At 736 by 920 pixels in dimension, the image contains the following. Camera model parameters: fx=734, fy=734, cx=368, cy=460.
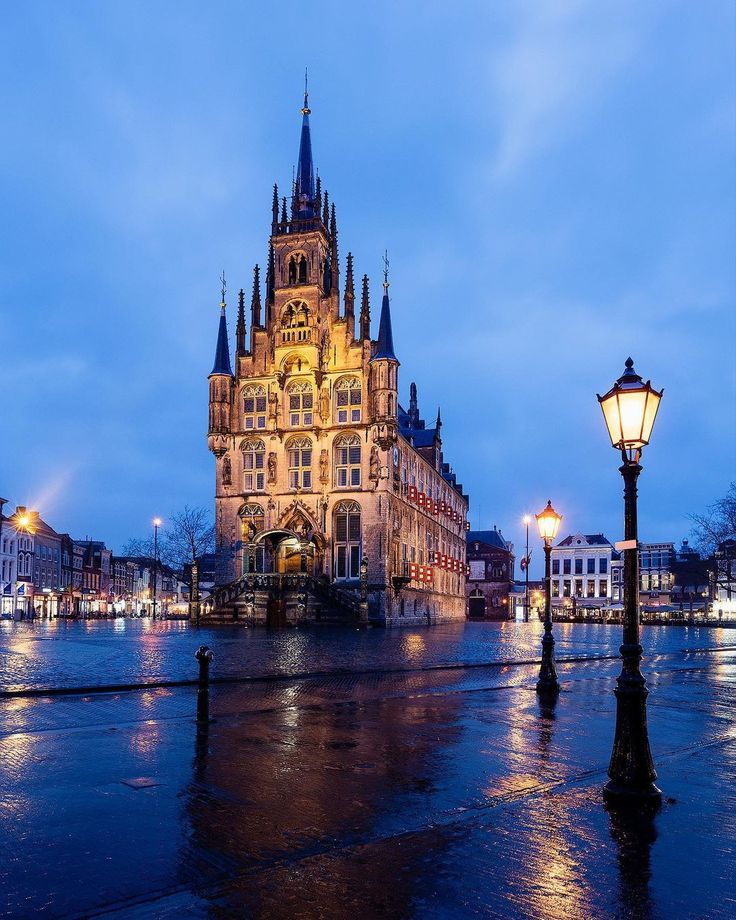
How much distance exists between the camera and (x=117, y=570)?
144750mm

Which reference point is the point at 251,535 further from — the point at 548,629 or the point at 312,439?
the point at 548,629

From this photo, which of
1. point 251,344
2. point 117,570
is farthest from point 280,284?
point 117,570

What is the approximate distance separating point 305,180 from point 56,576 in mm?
67225

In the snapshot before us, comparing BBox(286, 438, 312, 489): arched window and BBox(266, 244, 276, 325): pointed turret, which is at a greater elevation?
BBox(266, 244, 276, 325): pointed turret

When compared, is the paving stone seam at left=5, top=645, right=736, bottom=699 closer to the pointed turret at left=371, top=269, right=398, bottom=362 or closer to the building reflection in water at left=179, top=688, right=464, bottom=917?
the building reflection in water at left=179, top=688, right=464, bottom=917

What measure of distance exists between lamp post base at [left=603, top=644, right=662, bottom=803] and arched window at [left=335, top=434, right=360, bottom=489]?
149 ft

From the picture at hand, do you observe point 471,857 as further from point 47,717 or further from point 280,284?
point 280,284

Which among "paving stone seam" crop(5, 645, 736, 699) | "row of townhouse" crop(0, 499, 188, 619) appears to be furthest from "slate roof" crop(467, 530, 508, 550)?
"paving stone seam" crop(5, 645, 736, 699)

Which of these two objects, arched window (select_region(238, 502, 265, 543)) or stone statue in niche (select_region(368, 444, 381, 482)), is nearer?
stone statue in niche (select_region(368, 444, 381, 482))

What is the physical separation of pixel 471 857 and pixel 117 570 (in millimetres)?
149695

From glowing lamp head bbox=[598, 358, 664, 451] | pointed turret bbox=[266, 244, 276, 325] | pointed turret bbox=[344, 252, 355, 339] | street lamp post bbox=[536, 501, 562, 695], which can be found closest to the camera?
glowing lamp head bbox=[598, 358, 664, 451]

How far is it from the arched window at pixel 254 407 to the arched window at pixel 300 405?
2.31 meters

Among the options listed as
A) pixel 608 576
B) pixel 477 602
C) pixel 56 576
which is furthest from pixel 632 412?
pixel 608 576

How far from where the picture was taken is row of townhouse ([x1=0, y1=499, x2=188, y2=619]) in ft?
271
